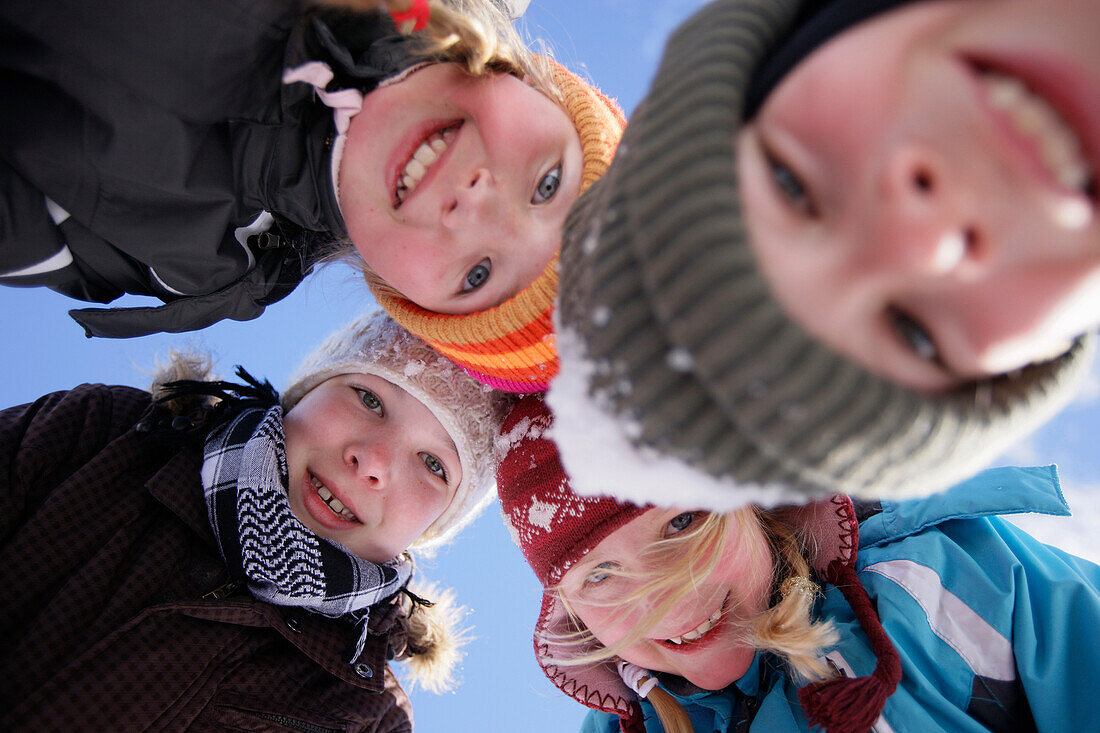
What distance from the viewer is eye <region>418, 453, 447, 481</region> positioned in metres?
1.69

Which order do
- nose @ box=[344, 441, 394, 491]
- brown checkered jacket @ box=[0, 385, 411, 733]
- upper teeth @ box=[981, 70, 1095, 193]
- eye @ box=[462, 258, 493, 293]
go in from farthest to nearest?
nose @ box=[344, 441, 394, 491], eye @ box=[462, 258, 493, 293], brown checkered jacket @ box=[0, 385, 411, 733], upper teeth @ box=[981, 70, 1095, 193]

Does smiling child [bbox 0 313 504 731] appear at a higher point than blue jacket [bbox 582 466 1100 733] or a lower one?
lower

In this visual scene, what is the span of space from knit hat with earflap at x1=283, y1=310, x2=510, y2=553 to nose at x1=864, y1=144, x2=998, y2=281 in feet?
4.44

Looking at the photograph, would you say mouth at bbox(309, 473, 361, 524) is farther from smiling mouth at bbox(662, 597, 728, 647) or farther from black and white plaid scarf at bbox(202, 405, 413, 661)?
smiling mouth at bbox(662, 597, 728, 647)

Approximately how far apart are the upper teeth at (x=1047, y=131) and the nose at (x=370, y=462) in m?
1.43

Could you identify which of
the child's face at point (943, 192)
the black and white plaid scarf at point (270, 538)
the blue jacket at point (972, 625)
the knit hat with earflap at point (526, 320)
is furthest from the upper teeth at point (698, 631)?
the child's face at point (943, 192)

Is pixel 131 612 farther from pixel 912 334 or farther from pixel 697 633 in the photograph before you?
pixel 912 334

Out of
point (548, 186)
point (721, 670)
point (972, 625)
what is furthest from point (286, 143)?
point (972, 625)

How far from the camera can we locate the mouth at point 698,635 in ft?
4.54

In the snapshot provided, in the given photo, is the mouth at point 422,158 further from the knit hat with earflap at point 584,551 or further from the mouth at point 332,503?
the mouth at point 332,503

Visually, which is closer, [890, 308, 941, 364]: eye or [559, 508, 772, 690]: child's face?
[890, 308, 941, 364]: eye

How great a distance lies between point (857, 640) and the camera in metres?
1.33

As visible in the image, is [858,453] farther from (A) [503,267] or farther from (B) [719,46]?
(A) [503,267]

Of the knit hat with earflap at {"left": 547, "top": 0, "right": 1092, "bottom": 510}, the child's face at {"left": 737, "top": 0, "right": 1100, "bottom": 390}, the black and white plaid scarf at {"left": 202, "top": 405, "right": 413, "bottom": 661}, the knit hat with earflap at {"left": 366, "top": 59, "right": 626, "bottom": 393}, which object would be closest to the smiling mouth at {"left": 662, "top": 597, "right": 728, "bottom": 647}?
the knit hat with earflap at {"left": 366, "top": 59, "right": 626, "bottom": 393}
